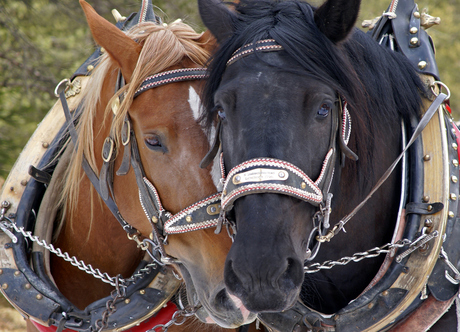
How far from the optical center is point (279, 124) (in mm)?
1479

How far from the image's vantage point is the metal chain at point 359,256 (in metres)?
1.78

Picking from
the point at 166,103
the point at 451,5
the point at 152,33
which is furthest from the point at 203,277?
the point at 451,5

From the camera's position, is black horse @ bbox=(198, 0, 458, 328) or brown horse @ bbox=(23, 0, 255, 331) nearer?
black horse @ bbox=(198, 0, 458, 328)

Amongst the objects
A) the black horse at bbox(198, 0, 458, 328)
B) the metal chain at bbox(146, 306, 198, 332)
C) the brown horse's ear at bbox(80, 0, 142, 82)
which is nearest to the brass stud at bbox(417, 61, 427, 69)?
the black horse at bbox(198, 0, 458, 328)

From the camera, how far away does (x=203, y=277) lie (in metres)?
1.81

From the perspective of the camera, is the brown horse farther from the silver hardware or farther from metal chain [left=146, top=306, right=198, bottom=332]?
the silver hardware

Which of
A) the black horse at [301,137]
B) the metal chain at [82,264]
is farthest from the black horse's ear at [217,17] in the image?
the metal chain at [82,264]

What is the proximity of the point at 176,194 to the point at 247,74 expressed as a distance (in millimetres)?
544

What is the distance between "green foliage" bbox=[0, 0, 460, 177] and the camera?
4602 millimetres

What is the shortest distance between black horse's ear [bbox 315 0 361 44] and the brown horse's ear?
753 millimetres

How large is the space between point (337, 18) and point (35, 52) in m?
3.90

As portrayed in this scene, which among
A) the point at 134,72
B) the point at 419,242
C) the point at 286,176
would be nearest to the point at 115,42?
the point at 134,72

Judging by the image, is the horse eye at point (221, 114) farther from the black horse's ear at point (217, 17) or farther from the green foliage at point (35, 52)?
the green foliage at point (35, 52)

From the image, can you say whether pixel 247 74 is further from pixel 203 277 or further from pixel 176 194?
pixel 203 277
